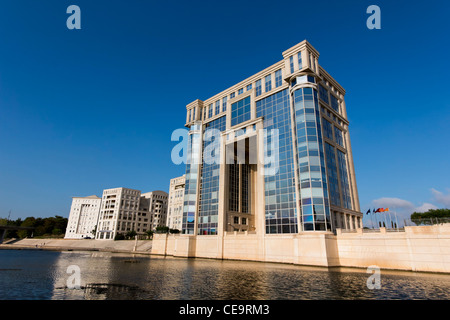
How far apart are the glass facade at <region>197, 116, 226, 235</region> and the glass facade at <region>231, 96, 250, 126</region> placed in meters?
4.62

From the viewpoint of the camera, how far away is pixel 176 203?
150875 millimetres

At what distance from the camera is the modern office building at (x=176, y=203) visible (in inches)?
5773

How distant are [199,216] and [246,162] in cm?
2434

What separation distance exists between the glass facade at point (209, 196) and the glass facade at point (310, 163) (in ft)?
91.7

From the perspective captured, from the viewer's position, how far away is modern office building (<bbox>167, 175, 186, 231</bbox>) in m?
147

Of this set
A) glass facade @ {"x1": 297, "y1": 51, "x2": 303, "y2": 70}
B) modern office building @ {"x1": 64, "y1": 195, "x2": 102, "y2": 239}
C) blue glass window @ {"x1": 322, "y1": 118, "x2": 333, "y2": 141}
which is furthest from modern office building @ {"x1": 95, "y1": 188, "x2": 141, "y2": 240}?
glass facade @ {"x1": 297, "y1": 51, "x2": 303, "y2": 70}

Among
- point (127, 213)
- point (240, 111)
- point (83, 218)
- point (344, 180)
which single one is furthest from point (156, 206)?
point (344, 180)

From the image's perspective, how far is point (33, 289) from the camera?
2155cm

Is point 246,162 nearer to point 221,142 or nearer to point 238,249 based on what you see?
point 221,142

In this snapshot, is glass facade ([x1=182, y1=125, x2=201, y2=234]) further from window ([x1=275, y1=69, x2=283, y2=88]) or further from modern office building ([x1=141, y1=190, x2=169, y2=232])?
modern office building ([x1=141, y1=190, x2=169, y2=232])

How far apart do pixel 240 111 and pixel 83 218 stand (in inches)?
6962

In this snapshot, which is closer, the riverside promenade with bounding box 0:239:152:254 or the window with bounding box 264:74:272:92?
the window with bounding box 264:74:272:92

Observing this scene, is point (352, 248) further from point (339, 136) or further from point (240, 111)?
point (240, 111)
